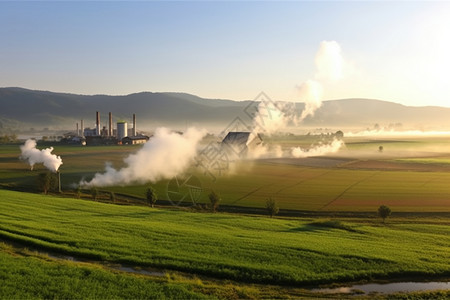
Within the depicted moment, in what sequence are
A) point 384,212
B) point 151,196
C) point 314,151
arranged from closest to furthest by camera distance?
1. point 384,212
2. point 151,196
3. point 314,151

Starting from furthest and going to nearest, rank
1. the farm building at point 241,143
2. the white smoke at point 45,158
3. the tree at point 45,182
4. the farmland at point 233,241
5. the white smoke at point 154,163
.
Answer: the farm building at point 241,143, the white smoke at point 45,158, the white smoke at point 154,163, the tree at point 45,182, the farmland at point 233,241

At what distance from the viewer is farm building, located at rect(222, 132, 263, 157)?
127m

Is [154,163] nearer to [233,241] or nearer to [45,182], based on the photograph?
[45,182]

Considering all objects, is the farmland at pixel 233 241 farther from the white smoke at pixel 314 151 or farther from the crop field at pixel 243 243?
the white smoke at pixel 314 151

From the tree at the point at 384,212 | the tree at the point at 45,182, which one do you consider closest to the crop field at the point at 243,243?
the tree at the point at 384,212

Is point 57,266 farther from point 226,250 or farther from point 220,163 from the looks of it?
point 220,163

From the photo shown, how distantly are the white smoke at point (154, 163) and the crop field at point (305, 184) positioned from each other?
3.25 m

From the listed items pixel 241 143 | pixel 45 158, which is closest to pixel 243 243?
pixel 45 158

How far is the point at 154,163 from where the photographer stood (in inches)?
3130

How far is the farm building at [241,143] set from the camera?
127 meters

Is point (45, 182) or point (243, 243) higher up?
point (243, 243)

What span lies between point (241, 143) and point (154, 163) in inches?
2188

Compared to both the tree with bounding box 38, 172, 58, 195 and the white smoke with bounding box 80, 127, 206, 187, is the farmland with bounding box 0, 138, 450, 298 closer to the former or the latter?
the tree with bounding box 38, 172, 58, 195

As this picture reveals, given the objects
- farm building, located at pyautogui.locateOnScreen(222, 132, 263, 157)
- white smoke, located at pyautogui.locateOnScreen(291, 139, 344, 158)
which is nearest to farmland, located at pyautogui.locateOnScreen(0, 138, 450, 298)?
farm building, located at pyautogui.locateOnScreen(222, 132, 263, 157)
